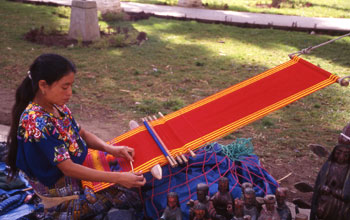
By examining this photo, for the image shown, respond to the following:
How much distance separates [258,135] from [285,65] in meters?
1.19

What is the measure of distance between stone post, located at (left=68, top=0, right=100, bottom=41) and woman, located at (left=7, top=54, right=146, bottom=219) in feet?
18.7

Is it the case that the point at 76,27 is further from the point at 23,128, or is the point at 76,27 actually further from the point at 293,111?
the point at 23,128

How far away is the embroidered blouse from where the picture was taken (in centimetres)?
223

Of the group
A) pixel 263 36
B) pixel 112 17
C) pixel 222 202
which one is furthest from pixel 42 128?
pixel 112 17

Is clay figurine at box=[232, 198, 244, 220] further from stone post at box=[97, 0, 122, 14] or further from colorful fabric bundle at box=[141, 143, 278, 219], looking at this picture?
stone post at box=[97, 0, 122, 14]

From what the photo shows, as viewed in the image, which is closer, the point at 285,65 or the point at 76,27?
the point at 285,65

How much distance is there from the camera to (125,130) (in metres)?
4.44

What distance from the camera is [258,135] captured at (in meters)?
4.36

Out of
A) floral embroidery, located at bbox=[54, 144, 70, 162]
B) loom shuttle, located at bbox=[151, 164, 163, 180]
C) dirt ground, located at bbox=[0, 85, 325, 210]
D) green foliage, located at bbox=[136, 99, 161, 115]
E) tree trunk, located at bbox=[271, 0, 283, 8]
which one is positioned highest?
tree trunk, located at bbox=[271, 0, 283, 8]

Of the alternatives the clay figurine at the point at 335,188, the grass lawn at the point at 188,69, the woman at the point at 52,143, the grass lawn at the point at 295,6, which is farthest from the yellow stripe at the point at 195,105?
the grass lawn at the point at 295,6

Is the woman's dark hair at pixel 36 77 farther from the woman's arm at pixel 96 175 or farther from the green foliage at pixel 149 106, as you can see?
the green foliage at pixel 149 106

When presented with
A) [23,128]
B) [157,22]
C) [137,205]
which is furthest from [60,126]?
[157,22]

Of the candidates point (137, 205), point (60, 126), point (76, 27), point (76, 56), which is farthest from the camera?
point (76, 27)

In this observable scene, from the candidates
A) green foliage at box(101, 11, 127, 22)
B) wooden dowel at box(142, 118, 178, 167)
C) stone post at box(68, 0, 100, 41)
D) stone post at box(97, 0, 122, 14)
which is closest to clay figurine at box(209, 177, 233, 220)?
wooden dowel at box(142, 118, 178, 167)
